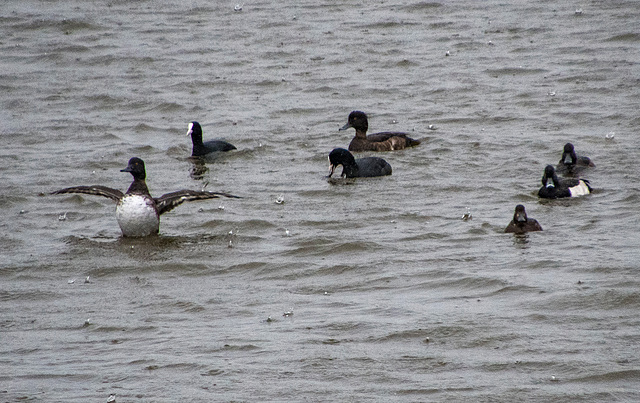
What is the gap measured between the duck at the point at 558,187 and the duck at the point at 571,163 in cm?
67

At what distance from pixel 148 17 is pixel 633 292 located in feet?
60.5

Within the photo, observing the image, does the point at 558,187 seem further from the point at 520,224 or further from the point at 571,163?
the point at 520,224

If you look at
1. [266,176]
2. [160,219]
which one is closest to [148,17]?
[266,176]

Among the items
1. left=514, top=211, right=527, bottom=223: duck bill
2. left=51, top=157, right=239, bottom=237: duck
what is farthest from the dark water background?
left=51, top=157, right=239, bottom=237: duck

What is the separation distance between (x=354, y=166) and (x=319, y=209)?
Result: 2.12 meters

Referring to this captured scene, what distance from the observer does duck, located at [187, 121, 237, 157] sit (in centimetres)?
1523

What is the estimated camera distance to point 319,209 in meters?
12.1

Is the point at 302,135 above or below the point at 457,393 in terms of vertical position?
above

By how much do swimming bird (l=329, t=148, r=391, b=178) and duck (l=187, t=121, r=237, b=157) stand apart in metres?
2.12

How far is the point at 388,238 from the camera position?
34.0 feet

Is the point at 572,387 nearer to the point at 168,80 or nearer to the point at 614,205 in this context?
the point at 614,205

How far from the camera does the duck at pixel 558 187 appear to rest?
39.5ft

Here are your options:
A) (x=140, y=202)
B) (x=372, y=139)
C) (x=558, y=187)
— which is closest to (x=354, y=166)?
(x=372, y=139)

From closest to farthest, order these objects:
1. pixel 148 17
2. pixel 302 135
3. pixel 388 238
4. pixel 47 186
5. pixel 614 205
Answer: pixel 388 238 → pixel 614 205 → pixel 47 186 → pixel 302 135 → pixel 148 17
